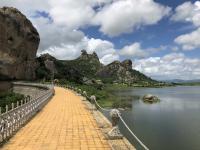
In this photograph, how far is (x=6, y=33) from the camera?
7862 centimetres

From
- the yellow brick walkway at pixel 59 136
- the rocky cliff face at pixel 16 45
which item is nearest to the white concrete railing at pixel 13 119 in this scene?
the yellow brick walkway at pixel 59 136

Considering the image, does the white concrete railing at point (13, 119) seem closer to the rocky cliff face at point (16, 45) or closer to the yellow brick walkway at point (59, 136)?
the yellow brick walkway at point (59, 136)

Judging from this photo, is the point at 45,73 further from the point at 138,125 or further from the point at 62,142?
the point at 62,142

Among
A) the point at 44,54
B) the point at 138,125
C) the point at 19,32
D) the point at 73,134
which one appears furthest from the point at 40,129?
the point at 44,54

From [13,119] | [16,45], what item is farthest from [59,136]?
[16,45]

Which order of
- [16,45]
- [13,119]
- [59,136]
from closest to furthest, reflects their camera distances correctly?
[59,136] → [13,119] → [16,45]

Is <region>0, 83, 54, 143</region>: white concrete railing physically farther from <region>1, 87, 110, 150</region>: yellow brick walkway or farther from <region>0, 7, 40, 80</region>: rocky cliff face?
<region>0, 7, 40, 80</region>: rocky cliff face

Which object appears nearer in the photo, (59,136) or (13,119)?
(59,136)

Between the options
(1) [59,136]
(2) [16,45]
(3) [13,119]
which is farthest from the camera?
(2) [16,45]

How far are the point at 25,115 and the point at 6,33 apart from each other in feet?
222

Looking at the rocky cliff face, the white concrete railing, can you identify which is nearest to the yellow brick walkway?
the white concrete railing

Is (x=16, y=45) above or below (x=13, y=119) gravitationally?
above

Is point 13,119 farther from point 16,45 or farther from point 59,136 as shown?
point 16,45

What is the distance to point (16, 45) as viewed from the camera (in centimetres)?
8319
